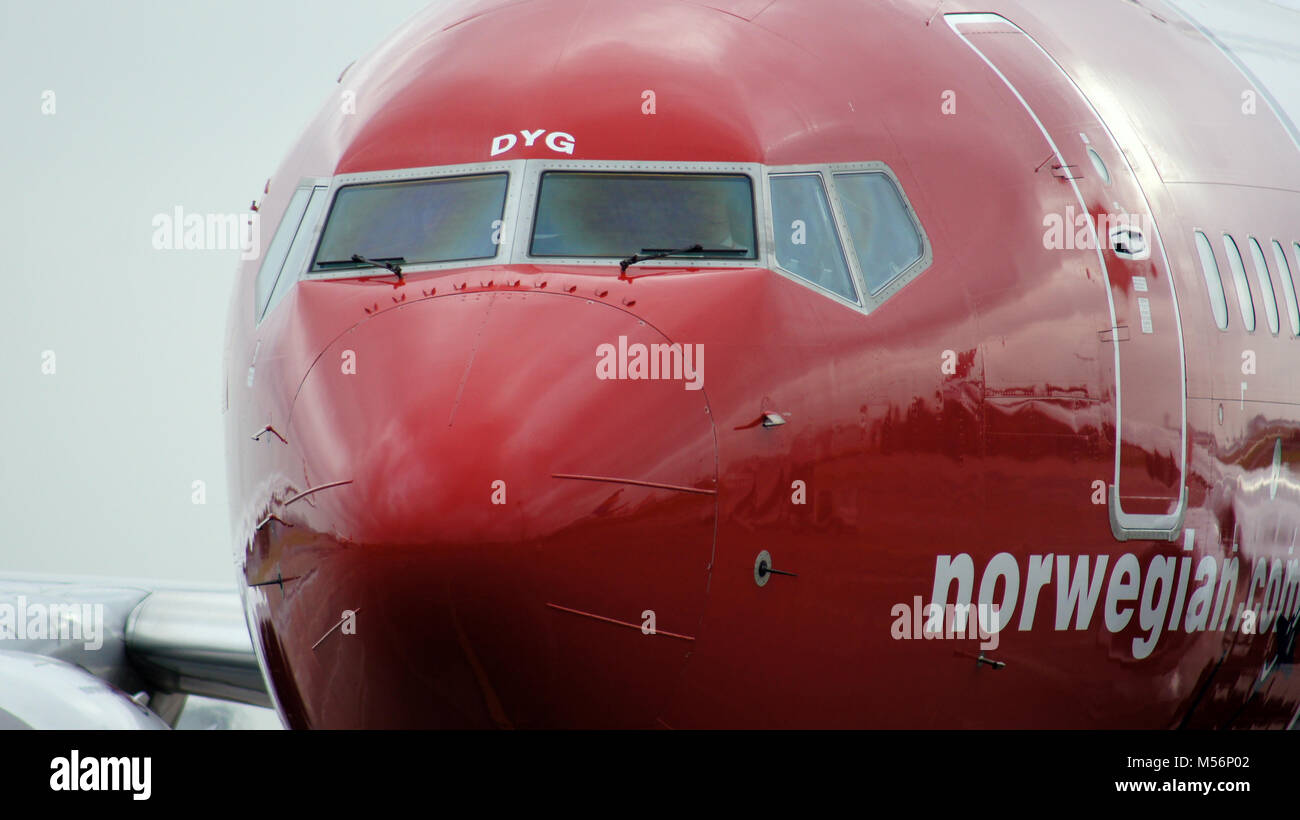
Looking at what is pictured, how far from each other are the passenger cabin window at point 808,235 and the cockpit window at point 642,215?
128 millimetres

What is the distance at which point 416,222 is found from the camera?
6719mm

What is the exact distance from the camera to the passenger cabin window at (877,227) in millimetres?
6711

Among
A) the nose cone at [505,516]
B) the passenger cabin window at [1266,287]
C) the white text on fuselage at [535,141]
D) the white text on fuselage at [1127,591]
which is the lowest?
the white text on fuselage at [1127,591]

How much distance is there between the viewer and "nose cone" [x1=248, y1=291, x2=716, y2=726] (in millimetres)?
5648

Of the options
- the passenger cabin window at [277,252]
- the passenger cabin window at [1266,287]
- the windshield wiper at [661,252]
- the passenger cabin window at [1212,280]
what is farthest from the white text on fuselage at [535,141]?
the passenger cabin window at [1266,287]

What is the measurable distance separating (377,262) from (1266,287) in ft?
16.8

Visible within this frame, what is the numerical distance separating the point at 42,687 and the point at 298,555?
11.7ft

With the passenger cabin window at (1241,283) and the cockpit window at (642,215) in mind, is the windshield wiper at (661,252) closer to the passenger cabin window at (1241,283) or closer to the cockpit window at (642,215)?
the cockpit window at (642,215)

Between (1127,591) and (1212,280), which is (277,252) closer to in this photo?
(1127,591)

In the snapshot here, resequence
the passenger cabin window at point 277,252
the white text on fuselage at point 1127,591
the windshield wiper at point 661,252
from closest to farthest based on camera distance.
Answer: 1. the windshield wiper at point 661,252
2. the white text on fuselage at point 1127,591
3. the passenger cabin window at point 277,252

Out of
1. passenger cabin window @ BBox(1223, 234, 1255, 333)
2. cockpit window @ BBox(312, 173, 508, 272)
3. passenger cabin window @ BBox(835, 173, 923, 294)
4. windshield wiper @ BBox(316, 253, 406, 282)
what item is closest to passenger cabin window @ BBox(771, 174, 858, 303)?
passenger cabin window @ BBox(835, 173, 923, 294)

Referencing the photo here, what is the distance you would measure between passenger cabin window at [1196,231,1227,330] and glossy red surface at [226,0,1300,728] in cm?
11
